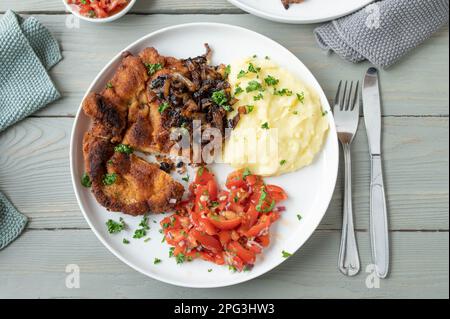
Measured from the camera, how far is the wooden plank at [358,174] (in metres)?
4.18

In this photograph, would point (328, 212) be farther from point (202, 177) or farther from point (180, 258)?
point (180, 258)

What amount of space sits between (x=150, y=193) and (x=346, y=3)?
2.56 metres

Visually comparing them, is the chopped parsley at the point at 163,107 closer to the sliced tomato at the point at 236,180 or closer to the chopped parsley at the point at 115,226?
the sliced tomato at the point at 236,180

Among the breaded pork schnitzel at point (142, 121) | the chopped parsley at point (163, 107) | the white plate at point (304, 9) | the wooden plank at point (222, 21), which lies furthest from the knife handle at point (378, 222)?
the chopped parsley at point (163, 107)

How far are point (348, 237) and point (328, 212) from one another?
290 millimetres

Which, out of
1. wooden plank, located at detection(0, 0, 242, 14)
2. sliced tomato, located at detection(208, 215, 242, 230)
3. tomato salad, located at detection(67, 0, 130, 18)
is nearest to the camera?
sliced tomato, located at detection(208, 215, 242, 230)

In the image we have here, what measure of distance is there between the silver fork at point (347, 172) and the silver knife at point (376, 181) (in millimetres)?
156

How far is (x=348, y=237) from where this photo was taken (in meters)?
4.07

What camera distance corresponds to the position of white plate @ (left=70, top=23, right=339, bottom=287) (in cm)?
387

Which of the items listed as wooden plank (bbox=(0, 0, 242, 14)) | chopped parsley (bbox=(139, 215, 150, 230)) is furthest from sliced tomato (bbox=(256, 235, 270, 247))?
wooden plank (bbox=(0, 0, 242, 14))

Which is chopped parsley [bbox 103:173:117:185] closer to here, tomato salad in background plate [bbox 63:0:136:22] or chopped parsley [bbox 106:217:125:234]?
chopped parsley [bbox 106:217:125:234]

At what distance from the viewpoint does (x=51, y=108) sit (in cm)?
423

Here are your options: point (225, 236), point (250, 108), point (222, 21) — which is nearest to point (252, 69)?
point (250, 108)

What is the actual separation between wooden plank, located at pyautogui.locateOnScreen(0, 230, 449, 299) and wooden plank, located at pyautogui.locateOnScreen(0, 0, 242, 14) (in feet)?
7.17
